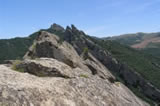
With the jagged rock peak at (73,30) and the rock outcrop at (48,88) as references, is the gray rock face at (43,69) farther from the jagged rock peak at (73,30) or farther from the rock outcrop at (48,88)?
the jagged rock peak at (73,30)

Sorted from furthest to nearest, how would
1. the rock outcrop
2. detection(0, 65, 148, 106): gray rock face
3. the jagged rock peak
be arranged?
1. the jagged rock peak
2. the rock outcrop
3. detection(0, 65, 148, 106): gray rock face

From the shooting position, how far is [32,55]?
3097 centimetres

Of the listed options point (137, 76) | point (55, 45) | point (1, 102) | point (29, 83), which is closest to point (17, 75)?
point (29, 83)

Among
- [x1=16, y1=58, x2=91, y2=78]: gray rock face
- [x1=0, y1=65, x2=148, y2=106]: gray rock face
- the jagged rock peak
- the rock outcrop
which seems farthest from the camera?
the jagged rock peak

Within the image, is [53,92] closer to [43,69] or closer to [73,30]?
[43,69]

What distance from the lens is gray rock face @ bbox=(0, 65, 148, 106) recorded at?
8.58m

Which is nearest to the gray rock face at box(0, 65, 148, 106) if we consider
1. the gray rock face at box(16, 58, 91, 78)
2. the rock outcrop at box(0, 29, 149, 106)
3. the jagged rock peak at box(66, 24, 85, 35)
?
the rock outcrop at box(0, 29, 149, 106)

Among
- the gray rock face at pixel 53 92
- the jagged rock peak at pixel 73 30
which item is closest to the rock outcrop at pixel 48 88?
the gray rock face at pixel 53 92

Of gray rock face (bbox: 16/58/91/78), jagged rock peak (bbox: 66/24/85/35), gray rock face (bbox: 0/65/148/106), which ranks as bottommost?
gray rock face (bbox: 0/65/148/106)

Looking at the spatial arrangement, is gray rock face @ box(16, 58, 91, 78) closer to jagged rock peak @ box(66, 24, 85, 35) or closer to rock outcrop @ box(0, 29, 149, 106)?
rock outcrop @ box(0, 29, 149, 106)

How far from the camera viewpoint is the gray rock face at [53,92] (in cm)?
858

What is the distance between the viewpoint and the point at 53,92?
32.8ft

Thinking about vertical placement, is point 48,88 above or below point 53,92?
above

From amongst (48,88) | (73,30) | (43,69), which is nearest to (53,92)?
(48,88)
